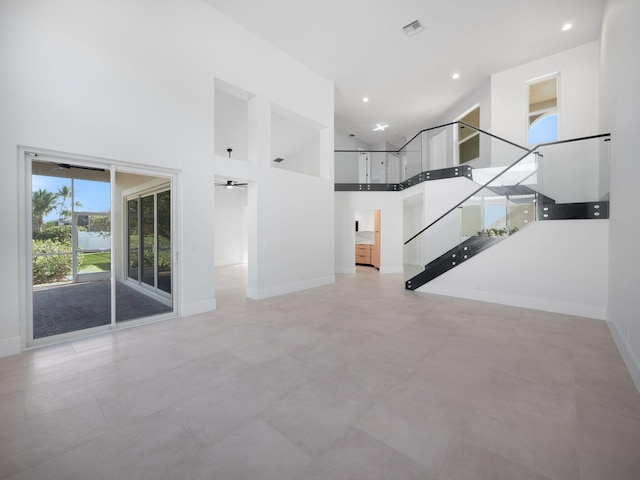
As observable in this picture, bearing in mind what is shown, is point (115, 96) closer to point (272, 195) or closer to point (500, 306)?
point (272, 195)

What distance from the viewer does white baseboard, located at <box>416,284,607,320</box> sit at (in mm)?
5094

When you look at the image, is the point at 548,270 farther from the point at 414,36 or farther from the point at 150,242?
the point at 150,242

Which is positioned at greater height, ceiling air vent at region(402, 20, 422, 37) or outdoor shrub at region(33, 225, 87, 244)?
ceiling air vent at region(402, 20, 422, 37)

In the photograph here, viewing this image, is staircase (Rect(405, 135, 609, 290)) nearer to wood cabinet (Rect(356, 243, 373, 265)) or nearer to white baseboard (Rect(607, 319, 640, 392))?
white baseboard (Rect(607, 319, 640, 392))

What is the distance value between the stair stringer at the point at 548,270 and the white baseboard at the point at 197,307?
217 inches

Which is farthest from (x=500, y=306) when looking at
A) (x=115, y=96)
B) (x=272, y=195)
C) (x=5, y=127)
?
(x=5, y=127)

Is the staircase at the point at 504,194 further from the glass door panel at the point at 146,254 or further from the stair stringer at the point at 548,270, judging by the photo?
the glass door panel at the point at 146,254

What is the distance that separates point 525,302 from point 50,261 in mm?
8178

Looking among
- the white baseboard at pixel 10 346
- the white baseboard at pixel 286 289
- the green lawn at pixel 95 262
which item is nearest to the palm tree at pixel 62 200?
the green lawn at pixel 95 262

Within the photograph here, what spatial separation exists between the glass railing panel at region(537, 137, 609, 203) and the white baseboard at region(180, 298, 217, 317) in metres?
7.14

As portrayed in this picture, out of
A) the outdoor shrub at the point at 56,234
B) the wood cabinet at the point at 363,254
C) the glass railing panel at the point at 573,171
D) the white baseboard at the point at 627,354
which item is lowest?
the white baseboard at the point at 627,354

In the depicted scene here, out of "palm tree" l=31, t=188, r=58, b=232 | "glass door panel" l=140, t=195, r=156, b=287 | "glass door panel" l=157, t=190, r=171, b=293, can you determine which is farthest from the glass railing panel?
"palm tree" l=31, t=188, r=58, b=232

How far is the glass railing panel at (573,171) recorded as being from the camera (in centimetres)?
559

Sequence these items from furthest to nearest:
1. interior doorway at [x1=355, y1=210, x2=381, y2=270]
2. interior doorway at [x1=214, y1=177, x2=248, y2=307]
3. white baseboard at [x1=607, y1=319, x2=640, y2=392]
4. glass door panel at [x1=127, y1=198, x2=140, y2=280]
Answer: interior doorway at [x1=214, y1=177, x2=248, y2=307] < interior doorway at [x1=355, y1=210, x2=381, y2=270] < glass door panel at [x1=127, y1=198, x2=140, y2=280] < white baseboard at [x1=607, y1=319, x2=640, y2=392]
